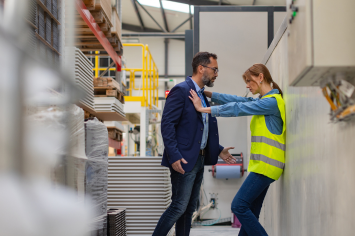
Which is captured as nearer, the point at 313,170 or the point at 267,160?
the point at 313,170

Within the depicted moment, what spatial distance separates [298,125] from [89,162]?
180 centimetres

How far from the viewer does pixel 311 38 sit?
123 cm

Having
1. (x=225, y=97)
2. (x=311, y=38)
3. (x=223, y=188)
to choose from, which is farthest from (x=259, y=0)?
(x=311, y=38)

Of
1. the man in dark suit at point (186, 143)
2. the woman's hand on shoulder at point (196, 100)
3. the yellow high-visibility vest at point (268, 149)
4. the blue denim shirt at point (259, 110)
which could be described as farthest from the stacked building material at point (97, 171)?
the yellow high-visibility vest at point (268, 149)

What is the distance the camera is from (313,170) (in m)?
1.91

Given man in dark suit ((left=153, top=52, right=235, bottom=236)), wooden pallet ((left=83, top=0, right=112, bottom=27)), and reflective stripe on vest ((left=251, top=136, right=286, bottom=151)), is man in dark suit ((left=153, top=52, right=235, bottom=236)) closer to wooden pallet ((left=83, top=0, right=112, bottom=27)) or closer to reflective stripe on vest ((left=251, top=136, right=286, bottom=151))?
reflective stripe on vest ((left=251, top=136, right=286, bottom=151))

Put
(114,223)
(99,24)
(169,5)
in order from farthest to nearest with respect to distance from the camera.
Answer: (169,5), (99,24), (114,223)

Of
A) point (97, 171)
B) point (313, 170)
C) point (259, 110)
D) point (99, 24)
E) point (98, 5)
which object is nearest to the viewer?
point (313, 170)

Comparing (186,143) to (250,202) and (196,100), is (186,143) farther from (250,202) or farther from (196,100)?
(250,202)

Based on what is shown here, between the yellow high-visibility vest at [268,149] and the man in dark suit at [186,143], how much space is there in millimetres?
488

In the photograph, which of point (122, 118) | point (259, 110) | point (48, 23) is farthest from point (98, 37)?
point (259, 110)

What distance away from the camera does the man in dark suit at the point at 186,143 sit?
272 cm

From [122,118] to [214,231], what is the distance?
2.30 metres

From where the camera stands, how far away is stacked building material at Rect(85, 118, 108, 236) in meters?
3.06
